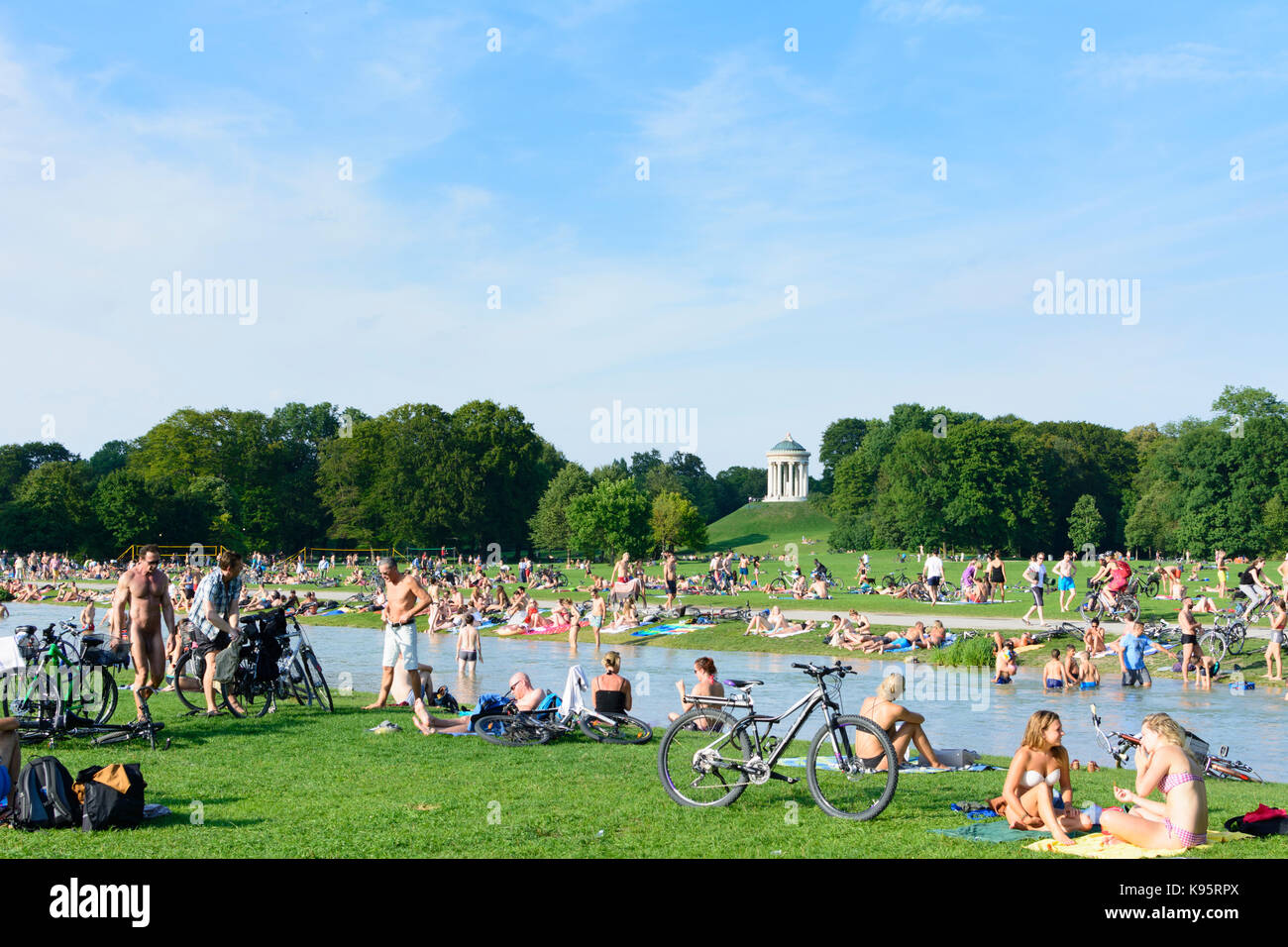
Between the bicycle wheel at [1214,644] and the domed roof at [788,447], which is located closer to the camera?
the bicycle wheel at [1214,644]

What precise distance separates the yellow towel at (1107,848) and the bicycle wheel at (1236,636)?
15.7 metres

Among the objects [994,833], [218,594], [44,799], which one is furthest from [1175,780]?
[218,594]

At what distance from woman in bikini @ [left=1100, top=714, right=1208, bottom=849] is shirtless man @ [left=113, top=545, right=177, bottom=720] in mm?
9100

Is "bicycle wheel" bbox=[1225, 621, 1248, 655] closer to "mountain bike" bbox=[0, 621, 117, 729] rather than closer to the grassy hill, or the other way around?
"mountain bike" bbox=[0, 621, 117, 729]

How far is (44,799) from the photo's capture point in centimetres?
727

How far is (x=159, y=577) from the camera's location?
454 inches

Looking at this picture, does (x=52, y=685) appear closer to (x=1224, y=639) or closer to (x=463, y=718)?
(x=463, y=718)

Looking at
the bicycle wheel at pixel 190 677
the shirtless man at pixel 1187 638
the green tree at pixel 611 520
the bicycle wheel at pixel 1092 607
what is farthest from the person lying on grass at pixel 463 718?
the green tree at pixel 611 520

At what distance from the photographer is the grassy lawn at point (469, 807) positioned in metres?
6.94

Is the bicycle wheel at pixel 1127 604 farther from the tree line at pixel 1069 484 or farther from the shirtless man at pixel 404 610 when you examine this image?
the tree line at pixel 1069 484

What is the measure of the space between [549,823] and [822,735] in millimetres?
2071

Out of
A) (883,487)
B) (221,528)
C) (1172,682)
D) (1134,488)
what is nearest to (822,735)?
(1172,682)
